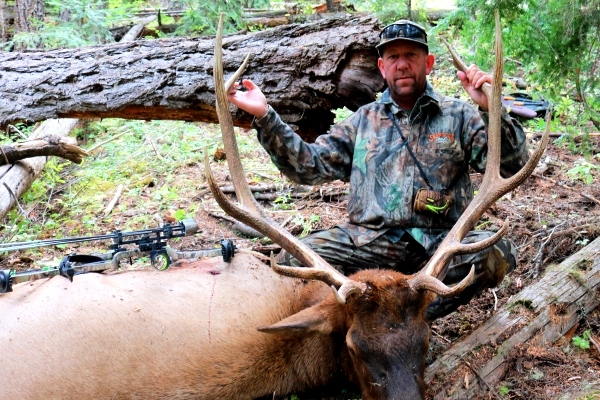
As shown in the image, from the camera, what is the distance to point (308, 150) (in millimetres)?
4875

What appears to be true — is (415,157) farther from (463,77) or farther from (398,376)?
(398,376)

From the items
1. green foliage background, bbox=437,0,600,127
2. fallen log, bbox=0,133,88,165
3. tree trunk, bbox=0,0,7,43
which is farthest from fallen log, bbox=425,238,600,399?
tree trunk, bbox=0,0,7,43

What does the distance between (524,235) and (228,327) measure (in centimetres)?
324

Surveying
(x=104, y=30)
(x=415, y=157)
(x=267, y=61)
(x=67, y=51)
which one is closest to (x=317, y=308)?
(x=415, y=157)

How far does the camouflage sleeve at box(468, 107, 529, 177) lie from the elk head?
21 cm

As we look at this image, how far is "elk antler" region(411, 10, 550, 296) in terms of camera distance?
3.90 metres

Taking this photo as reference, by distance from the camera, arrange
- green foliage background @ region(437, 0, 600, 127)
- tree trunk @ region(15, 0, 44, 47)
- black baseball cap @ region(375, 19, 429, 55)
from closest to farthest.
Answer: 1. black baseball cap @ region(375, 19, 429, 55)
2. green foliage background @ region(437, 0, 600, 127)
3. tree trunk @ region(15, 0, 44, 47)

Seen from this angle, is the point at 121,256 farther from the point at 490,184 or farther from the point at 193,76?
the point at 490,184

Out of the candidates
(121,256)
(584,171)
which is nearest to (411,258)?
(121,256)

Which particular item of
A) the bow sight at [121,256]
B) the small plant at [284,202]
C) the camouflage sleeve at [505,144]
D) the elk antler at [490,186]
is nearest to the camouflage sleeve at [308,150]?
the bow sight at [121,256]

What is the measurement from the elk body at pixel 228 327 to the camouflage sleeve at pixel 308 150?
0.58 m

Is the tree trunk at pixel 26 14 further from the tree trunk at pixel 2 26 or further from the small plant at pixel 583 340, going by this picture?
the small plant at pixel 583 340

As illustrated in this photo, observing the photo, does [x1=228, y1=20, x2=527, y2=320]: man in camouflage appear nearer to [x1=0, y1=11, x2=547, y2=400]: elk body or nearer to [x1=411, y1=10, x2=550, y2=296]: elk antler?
[x1=411, y1=10, x2=550, y2=296]: elk antler

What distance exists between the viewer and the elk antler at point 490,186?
3901mm
